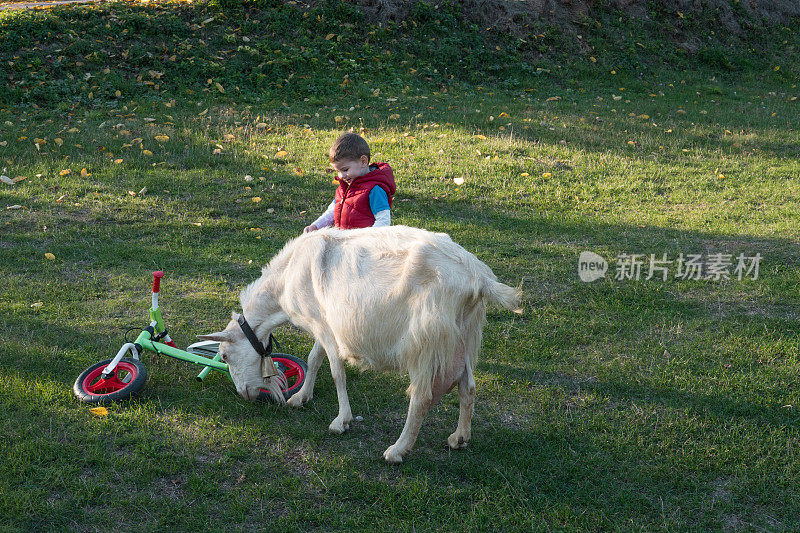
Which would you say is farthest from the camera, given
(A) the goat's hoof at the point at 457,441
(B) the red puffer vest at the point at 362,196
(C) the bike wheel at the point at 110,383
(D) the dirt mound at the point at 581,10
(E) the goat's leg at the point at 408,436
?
(D) the dirt mound at the point at 581,10

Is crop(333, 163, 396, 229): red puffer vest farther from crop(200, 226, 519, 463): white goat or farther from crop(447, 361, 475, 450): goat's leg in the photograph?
crop(447, 361, 475, 450): goat's leg

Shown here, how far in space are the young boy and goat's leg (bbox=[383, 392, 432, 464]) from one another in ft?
5.06

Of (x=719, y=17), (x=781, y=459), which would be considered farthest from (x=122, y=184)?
(x=719, y=17)

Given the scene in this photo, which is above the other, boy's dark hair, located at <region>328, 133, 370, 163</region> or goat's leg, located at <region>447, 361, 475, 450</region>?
boy's dark hair, located at <region>328, 133, 370, 163</region>

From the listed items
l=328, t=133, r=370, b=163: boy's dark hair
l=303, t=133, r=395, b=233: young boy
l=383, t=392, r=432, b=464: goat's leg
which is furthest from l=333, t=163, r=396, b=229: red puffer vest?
l=383, t=392, r=432, b=464: goat's leg

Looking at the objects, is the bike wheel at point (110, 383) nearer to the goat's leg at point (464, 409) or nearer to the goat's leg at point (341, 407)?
the goat's leg at point (341, 407)

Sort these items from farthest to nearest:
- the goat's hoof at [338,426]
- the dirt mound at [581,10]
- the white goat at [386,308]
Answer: the dirt mound at [581,10] < the goat's hoof at [338,426] < the white goat at [386,308]

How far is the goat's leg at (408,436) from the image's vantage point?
405 centimetres

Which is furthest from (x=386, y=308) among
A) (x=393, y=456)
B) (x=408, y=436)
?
(x=393, y=456)

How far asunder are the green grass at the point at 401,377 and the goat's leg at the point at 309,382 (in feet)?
0.28

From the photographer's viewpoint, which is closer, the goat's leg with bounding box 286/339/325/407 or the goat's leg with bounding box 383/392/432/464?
the goat's leg with bounding box 383/392/432/464

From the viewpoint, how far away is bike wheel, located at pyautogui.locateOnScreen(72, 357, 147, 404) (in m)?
4.63

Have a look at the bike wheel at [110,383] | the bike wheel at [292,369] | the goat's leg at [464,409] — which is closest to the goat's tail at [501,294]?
the goat's leg at [464,409]

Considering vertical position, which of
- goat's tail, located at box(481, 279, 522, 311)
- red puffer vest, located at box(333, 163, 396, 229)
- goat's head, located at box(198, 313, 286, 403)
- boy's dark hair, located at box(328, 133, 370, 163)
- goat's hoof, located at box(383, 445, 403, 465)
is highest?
boy's dark hair, located at box(328, 133, 370, 163)
